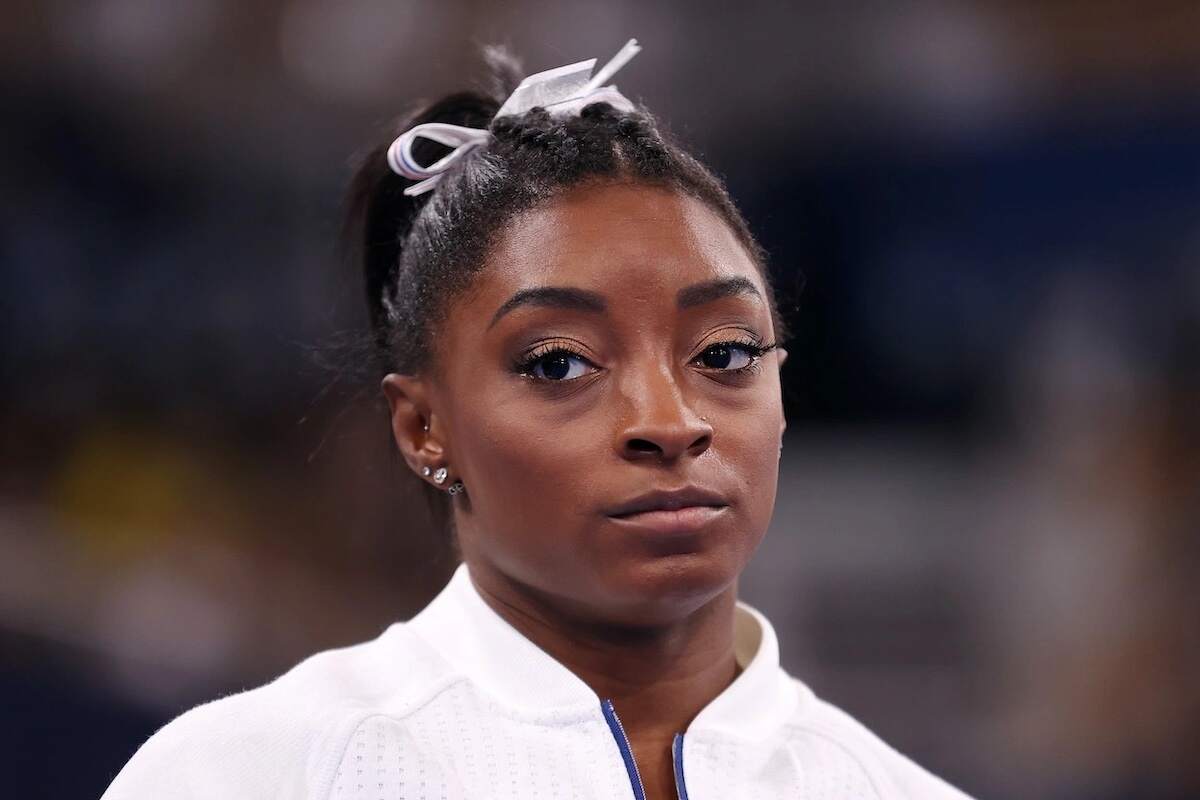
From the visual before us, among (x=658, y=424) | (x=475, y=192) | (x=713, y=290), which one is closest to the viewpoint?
(x=658, y=424)

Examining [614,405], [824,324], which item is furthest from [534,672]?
[824,324]

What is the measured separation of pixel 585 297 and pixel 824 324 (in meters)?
3.05

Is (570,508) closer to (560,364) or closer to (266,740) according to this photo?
(560,364)

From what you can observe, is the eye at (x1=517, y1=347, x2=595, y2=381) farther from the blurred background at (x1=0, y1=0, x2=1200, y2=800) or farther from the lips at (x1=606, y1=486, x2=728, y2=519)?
the blurred background at (x1=0, y1=0, x2=1200, y2=800)

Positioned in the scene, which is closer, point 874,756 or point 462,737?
point 462,737

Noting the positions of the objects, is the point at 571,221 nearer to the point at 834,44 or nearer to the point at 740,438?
the point at 740,438

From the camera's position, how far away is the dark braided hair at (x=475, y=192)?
171 cm

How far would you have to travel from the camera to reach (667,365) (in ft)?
5.28

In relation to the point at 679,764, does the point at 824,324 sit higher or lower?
higher

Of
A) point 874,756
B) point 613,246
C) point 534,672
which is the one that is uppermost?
point 613,246

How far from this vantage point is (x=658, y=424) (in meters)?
1.55

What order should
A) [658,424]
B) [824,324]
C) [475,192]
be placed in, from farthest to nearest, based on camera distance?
[824,324]
[475,192]
[658,424]

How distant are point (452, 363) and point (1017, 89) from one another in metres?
3.20

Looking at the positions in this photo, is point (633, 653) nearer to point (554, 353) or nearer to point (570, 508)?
point (570, 508)
